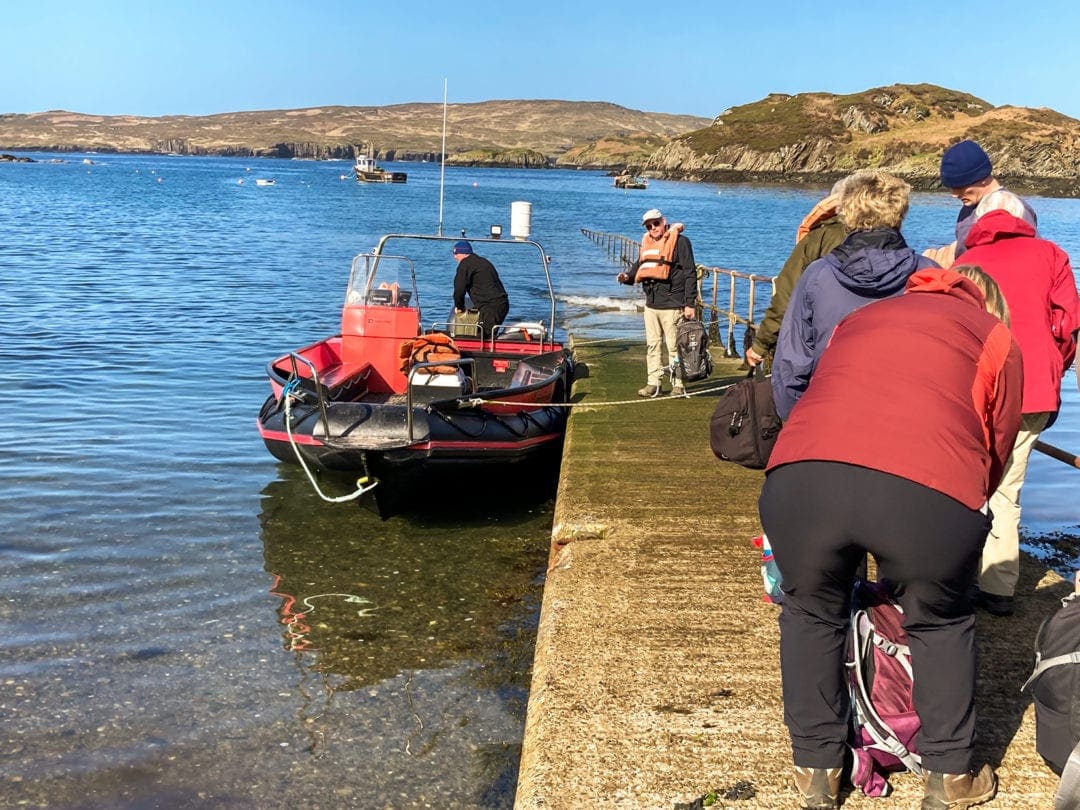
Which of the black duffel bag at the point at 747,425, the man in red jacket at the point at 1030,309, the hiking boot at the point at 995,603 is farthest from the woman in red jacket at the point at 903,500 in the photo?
the hiking boot at the point at 995,603

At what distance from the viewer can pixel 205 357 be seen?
1502 cm

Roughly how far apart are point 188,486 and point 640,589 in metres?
5.27

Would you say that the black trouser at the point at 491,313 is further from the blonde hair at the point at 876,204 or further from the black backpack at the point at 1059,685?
the black backpack at the point at 1059,685

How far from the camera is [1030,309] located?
4.14 metres

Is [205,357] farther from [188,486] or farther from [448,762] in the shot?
[448,762]

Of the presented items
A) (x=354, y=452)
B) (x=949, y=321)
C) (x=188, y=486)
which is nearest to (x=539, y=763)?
(x=949, y=321)

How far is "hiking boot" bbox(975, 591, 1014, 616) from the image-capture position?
4477 millimetres

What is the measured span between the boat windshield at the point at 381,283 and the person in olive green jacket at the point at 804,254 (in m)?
5.35

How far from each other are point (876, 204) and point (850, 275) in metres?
0.33

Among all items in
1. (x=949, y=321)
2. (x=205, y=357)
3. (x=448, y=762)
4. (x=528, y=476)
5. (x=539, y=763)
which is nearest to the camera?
(x=949, y=321)

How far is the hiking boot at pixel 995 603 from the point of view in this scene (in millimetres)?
4477

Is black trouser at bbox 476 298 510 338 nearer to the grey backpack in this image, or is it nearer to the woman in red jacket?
the woman in red jacket

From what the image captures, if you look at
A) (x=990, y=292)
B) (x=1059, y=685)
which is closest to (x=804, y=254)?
(x=990, y=292)

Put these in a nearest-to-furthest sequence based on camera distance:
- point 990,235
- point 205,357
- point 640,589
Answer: point 990,235 → point 640,589 → point 205,357
